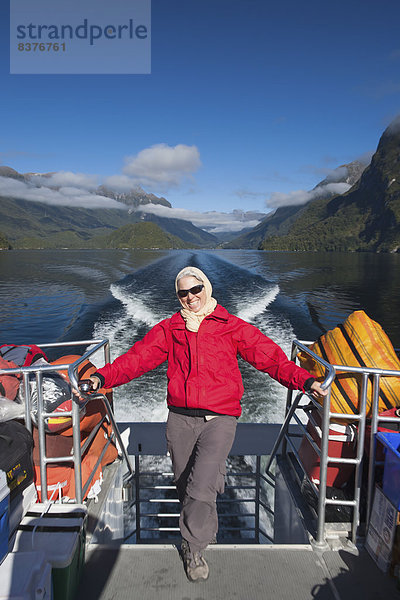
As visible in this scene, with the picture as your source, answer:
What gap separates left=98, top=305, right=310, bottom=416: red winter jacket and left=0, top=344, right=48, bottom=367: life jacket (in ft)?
3.90

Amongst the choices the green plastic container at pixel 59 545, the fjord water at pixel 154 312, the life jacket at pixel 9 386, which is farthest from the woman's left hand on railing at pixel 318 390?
the fjord water at pixel 154 312

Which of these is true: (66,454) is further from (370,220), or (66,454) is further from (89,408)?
(370,220)

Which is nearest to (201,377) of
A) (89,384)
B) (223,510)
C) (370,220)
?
(89,384)

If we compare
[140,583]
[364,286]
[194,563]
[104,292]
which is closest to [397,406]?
[194,563]

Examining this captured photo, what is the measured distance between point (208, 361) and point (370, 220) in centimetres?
18340

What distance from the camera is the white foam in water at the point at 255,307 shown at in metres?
15.7

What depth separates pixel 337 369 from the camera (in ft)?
8.36

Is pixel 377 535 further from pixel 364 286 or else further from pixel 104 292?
pixel 364 286

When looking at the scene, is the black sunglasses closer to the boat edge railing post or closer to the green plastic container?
the boat edge railing post

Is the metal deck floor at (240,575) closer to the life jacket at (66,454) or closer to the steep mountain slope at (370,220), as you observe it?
the life jacket at (66,454)

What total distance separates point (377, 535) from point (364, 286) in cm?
3136

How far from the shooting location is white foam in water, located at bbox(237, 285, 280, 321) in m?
15.7

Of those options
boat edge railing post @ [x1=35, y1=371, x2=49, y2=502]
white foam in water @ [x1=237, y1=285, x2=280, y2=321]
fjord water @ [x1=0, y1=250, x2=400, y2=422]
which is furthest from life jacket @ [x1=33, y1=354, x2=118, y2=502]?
white foam in water @ [x1=237, y1=285, x2=280, y2=321]

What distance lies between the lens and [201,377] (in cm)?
261
